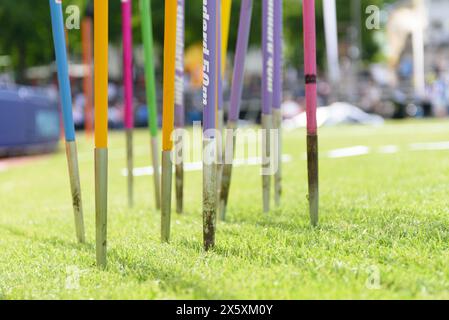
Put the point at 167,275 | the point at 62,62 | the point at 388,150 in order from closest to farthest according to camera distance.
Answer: the point at 167,275
the point at 62,62
the point at 388,150

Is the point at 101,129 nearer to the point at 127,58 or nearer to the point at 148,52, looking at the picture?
the point at 148,52

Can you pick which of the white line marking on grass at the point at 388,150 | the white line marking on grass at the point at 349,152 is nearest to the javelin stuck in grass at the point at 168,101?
the white line marking on grass at the point at 349,152

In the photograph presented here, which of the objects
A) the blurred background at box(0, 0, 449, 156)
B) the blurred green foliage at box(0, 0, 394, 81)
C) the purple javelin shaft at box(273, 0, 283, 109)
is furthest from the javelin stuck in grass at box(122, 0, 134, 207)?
the blurred green foliage at box(0, 0, 394, 81)

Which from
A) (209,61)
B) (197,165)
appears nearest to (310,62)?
(209,61)

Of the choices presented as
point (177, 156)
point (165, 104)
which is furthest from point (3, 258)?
point (177, 156)

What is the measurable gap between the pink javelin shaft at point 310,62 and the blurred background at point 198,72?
12.5 meters

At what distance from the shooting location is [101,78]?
4.56 m

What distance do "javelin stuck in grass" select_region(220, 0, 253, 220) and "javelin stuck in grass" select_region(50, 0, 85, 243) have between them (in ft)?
4.24

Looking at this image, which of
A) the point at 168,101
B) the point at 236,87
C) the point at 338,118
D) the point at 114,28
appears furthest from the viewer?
the point at 114,28

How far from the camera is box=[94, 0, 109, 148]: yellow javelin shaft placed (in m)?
4.50

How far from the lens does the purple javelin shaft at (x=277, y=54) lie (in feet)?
20.7

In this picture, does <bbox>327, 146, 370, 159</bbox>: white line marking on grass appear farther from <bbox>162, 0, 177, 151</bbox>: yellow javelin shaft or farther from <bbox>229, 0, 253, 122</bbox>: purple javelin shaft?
<bbox>162, 0, 177, 151</bbox>: yellow javelin shaft

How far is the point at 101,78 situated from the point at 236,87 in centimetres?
193

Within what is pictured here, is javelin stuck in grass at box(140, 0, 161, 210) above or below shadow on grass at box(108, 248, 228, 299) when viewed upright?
above
